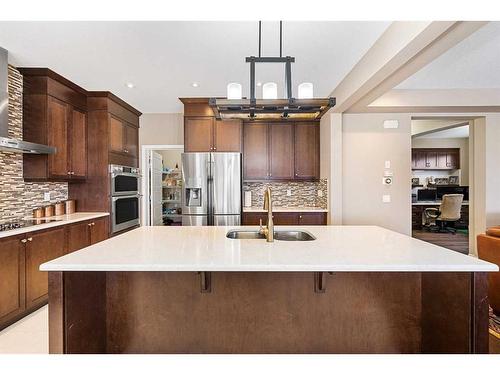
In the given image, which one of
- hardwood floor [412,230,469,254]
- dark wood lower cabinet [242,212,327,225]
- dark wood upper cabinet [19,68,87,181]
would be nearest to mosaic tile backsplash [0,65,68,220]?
dark wood upper cabinet [19,68,87,181]

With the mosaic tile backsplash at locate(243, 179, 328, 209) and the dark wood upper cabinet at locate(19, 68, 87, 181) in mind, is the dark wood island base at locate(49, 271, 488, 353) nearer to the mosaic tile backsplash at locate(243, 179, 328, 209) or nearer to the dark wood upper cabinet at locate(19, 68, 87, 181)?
the dark wood upper cabinet at locate(19, 68, 87, 181)

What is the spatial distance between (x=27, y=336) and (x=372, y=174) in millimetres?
4375

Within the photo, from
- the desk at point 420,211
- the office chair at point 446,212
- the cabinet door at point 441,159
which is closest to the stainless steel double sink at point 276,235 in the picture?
the office chair at point 446,212

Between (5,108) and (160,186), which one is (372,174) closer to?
(160,186)

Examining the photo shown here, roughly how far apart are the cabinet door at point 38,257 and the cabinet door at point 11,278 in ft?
0.25

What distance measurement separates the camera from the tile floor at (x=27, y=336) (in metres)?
2.24

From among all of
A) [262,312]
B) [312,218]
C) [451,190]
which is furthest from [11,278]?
[451,190]

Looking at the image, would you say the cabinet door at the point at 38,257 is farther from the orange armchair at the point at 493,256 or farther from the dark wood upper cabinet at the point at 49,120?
the orange armchair at the point at 493,256

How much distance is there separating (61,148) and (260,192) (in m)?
2.89

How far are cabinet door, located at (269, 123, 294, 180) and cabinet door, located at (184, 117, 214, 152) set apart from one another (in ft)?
3.14

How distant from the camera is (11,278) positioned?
2.58 meters
